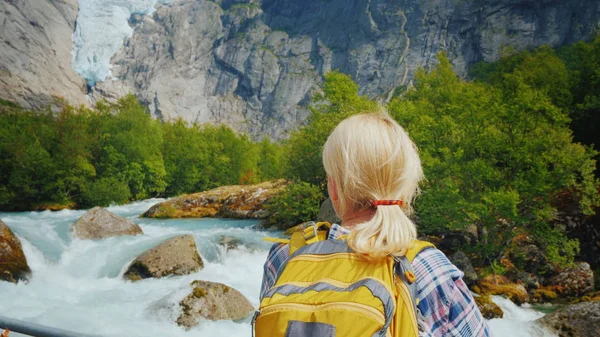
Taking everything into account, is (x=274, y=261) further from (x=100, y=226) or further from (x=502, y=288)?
(x=100, y=226)

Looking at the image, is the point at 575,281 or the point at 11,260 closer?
the point at 11,260

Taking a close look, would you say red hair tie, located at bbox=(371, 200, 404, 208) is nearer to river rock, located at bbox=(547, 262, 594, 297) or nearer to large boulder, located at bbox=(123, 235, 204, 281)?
large boulder, located at bbox=(123, 235, 204, 281)

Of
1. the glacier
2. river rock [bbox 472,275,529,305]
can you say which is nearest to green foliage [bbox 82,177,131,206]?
river rock [bbox 472,275,529,305]

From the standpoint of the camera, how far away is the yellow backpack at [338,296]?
147 centimetres

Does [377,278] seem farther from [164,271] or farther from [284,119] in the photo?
[284,119]

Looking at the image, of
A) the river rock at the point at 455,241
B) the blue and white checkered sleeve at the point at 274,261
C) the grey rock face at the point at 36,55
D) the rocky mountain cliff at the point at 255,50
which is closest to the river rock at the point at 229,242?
the river rock at the point at 455,241

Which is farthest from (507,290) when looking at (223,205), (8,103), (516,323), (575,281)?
(8,103)

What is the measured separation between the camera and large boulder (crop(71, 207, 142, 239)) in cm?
1852

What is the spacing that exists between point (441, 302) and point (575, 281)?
680 inches

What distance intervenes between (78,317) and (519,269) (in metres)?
15.2

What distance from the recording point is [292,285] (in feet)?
5.28

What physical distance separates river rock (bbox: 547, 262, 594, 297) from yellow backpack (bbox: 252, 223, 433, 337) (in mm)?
16997

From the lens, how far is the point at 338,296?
1518 millimetres

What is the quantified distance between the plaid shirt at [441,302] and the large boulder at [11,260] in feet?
47.0
